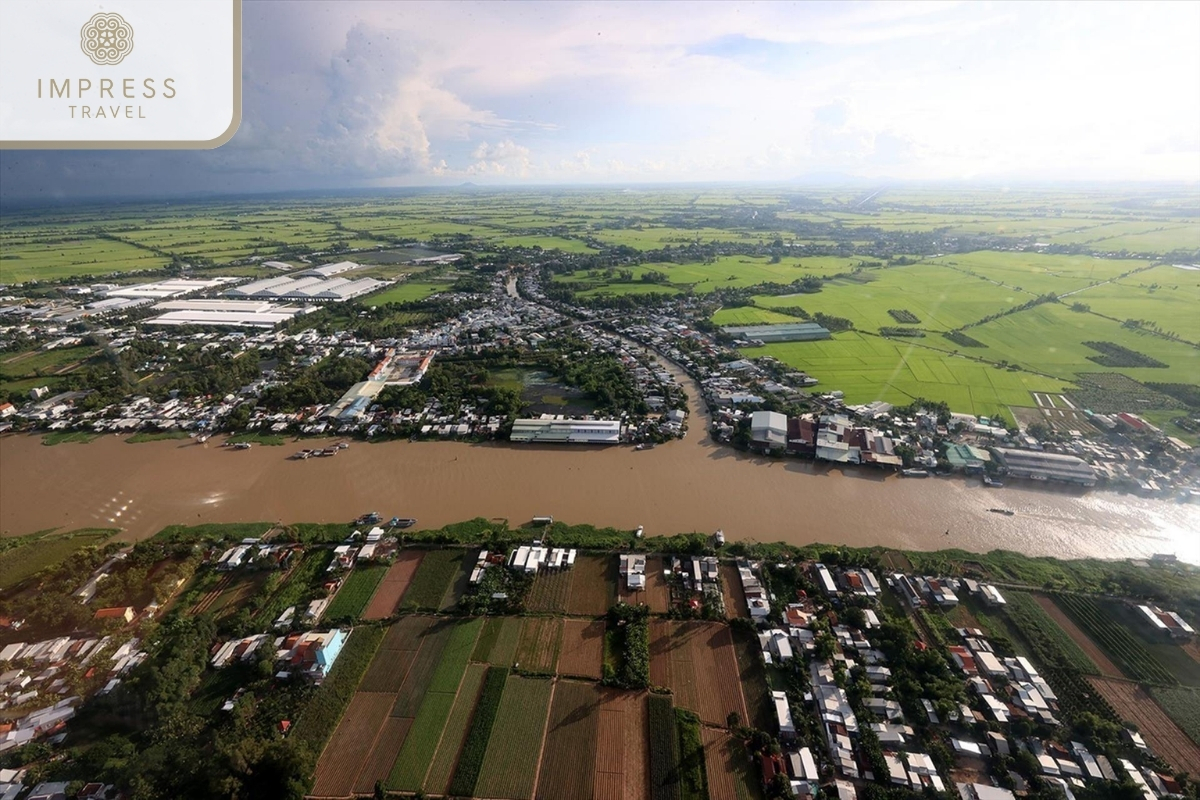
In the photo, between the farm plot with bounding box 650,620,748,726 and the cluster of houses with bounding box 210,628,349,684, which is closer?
the farm plot with bounding box 650,620,748,726

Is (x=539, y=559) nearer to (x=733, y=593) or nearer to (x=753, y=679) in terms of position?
(x=733, y=593)

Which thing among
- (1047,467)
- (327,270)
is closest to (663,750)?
(1047,467)

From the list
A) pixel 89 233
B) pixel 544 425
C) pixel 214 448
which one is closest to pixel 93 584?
pixel 214 448

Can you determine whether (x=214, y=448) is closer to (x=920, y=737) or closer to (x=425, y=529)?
(x=425, y=529)

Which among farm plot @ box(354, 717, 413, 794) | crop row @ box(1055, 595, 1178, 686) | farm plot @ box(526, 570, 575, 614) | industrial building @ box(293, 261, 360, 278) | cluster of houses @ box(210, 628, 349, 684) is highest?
industrial building @ box(293, 261, 360, 278)

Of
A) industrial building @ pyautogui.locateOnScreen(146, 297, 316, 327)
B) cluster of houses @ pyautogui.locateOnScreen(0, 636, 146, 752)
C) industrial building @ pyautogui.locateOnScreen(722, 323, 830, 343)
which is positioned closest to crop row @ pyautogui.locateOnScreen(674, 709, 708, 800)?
cluster of houses @ pyautogui.locateOnScreen(0, 636, 146, 752)

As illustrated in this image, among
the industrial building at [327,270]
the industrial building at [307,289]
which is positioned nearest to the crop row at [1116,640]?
the industrial building at [307,289]

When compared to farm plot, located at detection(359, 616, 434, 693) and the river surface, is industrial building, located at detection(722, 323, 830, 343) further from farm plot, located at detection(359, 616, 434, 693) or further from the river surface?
farm plot, located at detection(359, 616, 434, 693)

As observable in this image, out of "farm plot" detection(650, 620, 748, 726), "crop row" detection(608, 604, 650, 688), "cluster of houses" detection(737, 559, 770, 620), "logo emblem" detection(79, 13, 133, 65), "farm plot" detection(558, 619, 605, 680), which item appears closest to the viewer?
"logo emblem" detection(79, 13, 133, 65)

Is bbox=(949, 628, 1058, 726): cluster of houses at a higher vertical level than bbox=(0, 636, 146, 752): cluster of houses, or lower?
higher

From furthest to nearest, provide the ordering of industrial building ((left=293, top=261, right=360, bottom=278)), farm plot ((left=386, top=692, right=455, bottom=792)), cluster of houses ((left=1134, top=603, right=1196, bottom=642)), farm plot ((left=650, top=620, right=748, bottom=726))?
industrial building ((left=293, top=261, right=360, bottom=278)), cluster of houses ((left=1134, top=603, right=1196, bottom=642)), farm plot ((left=650, top=620, right=748, bottom=726)), farm plot ((left=386, top=692, right=455, bottom=792))
